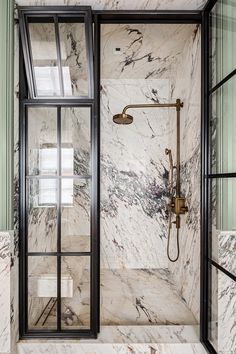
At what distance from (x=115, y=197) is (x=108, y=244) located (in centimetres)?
47

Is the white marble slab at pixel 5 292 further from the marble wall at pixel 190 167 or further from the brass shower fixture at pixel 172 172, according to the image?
the brass shower fixture at pixel 172 172

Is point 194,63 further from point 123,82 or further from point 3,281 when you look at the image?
point 3,281

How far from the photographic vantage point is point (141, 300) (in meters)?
2.23

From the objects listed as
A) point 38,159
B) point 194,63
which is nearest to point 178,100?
point 194,63

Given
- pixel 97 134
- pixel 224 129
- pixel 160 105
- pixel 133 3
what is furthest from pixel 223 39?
pixel 160 105

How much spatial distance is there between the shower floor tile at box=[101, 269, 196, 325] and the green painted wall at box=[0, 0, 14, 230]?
0.97 m

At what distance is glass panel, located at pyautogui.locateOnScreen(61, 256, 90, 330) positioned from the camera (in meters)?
1.82

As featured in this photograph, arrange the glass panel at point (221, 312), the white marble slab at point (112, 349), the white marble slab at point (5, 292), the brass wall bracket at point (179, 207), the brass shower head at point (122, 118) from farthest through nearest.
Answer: the brass shower head at point (122, 118) → the brass wall bracket at point (179, 207) → the white marble slab at point (112, 349) → the white marble slab at point (5, 292) → the glass panel at point (221, 312)

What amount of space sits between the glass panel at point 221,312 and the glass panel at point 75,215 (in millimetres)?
764

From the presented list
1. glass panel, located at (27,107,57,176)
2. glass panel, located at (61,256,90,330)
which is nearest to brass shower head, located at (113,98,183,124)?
glass panel, located at (27,107,57,176)

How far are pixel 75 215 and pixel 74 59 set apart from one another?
0.97 m

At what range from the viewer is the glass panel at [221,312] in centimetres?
138

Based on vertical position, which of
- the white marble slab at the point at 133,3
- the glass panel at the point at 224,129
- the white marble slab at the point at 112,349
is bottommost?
the white marble slab at the point at 112,349

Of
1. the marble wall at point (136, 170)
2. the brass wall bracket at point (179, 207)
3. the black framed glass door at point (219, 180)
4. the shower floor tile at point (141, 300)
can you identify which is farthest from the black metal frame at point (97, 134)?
the marble wall at point (136, 170)
